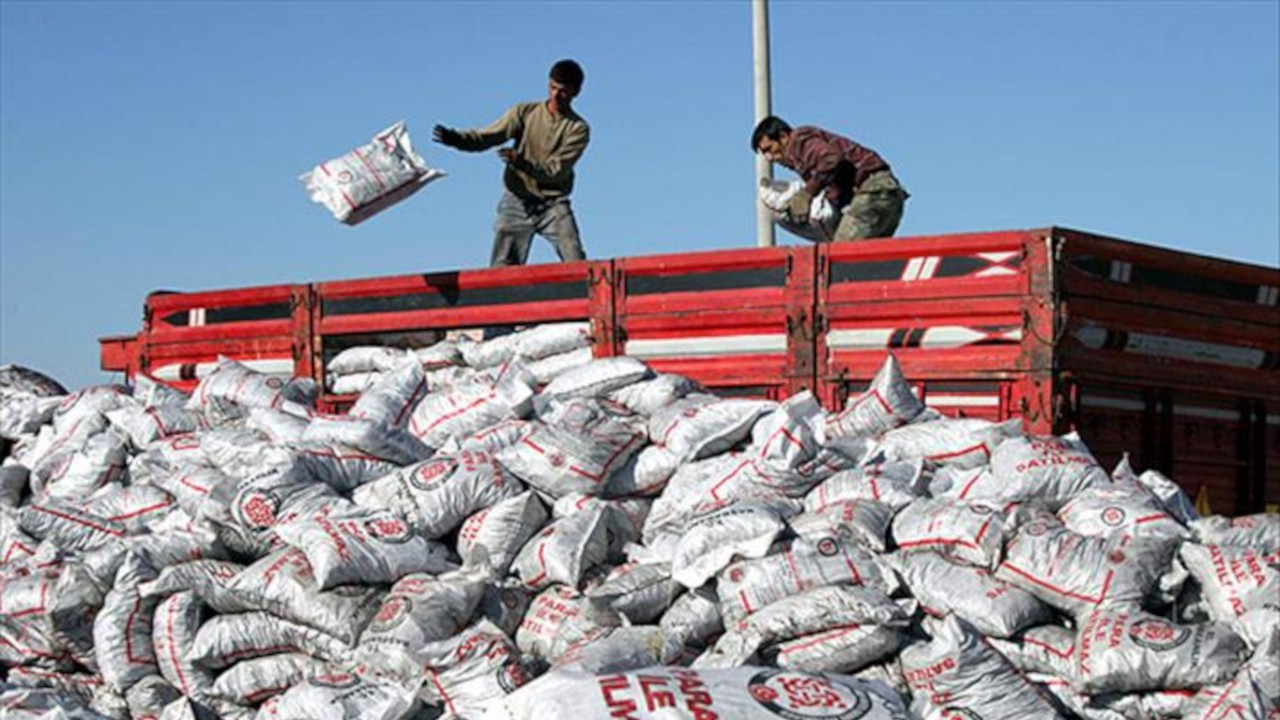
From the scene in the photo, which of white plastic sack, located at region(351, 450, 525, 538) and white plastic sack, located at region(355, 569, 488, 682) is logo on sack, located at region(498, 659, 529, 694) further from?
white plastic sack, located at region(351, 450, 525, 538)

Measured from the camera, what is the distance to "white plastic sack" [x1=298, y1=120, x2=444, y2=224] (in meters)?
8.50

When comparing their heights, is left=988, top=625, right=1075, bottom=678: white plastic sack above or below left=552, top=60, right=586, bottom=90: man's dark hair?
below

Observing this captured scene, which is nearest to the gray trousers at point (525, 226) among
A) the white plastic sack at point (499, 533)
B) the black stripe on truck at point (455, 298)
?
the black stripe on truck at point (455, 298)

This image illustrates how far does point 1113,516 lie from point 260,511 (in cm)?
315

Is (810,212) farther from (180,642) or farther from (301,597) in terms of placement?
(180,642)

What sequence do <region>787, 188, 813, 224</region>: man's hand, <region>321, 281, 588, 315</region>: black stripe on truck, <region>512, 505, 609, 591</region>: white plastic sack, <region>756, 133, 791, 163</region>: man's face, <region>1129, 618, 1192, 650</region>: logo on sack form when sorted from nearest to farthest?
<region>1129, 618, 1192, 650</region>: logo on sack < <region>512, 505, 609, 591</region>: white plastic sack < <region>321, 281, 588, 315</region>: black stripe on truck < <region>787, 188, 813, 224</region>: man's hand < <region>756, 133, 791, 163</region>: man's face

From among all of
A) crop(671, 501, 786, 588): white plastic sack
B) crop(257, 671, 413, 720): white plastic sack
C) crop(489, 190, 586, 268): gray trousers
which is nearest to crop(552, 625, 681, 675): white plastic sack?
crop(671, 501, 786, 588): white plastic sack

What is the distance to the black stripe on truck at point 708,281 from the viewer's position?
7359 millimetres

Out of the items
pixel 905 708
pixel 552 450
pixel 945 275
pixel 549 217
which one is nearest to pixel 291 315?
pixel 549 217

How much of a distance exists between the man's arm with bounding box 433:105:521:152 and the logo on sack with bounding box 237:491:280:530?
3.04m

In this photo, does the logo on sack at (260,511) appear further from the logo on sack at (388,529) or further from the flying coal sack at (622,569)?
the logo on sack at (388,529)

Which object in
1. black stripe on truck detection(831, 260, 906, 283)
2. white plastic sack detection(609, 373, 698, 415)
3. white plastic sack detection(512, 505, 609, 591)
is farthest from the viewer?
white plastic sack detection(609, 373, 698, 415)

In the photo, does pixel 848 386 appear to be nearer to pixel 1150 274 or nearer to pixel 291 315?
pixel 1150 274

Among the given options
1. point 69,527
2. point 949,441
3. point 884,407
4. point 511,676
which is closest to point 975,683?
point 511,676
